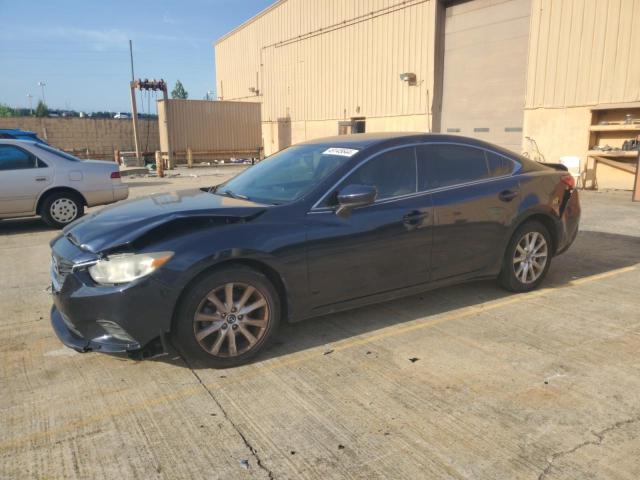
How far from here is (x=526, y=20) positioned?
46.8ft

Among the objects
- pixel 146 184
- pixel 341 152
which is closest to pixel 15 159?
pixel 341 152

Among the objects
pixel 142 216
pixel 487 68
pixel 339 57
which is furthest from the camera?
pixel 339 57

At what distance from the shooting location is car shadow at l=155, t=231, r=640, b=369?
13.0ft

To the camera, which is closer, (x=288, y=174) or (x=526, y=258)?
(x=288, y=174)

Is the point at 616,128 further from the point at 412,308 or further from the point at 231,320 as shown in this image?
the point at 231,320

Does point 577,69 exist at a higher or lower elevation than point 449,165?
higher

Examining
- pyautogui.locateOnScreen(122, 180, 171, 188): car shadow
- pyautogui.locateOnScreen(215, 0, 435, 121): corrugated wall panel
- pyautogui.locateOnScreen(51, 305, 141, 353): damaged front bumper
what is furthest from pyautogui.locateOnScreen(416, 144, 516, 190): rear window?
pyautogui.locateOnScreen(122, 180, 171, 188): car shadow

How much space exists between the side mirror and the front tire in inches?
31.0

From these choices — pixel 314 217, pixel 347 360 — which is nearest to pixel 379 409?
pixel 347 360

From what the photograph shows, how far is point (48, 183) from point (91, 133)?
26.9 meters

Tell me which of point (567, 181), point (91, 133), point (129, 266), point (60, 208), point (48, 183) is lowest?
point (60, 208)

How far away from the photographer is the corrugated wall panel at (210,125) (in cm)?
2672

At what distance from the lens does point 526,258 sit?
5000 mm

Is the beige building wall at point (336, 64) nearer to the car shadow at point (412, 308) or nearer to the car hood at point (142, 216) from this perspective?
the car shadow at point (412, 308)
